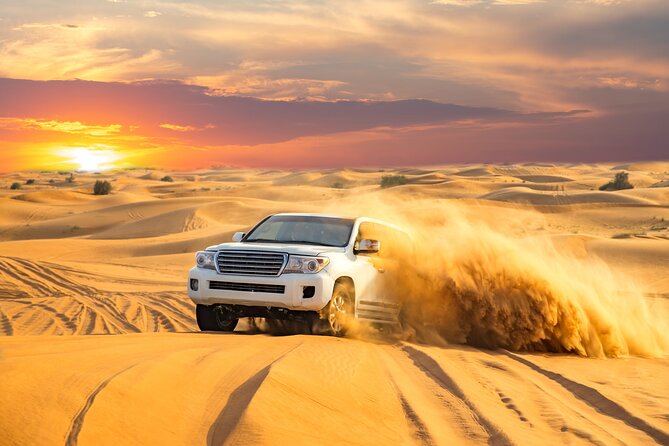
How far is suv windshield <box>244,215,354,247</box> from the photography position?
37.5 feet

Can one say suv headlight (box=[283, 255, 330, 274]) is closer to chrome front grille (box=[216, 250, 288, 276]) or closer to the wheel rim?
chrome front grille (box=[216, 250, 288, 276])

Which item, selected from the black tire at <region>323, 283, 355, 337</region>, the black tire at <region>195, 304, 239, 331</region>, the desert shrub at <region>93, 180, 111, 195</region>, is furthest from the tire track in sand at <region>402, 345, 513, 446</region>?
the desert shrub at <region>93, 180, 111, 195</region>

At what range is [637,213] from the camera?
1670 inches

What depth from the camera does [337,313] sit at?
1063 centimetres

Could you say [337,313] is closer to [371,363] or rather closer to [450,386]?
[371,363]

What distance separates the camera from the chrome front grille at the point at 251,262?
10.6m

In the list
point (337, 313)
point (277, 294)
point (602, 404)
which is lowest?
point (602, 404)

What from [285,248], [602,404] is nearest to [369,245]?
[285,248]

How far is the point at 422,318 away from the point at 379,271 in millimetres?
844

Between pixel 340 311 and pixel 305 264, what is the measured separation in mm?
766

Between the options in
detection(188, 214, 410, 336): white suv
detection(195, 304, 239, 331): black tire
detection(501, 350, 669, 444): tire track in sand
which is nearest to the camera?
detection(501, 350, 669, 444): tire track in sand

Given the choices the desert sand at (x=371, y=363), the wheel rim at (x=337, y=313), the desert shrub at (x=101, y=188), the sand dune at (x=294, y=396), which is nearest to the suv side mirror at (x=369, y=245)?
the wheel rim at (x=337, y=313)

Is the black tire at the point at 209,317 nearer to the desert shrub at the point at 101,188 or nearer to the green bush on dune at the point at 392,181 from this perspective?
the green bush on dune at the point at 392,181

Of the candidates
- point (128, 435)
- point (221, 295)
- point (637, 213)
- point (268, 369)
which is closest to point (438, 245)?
point (221, 295)
